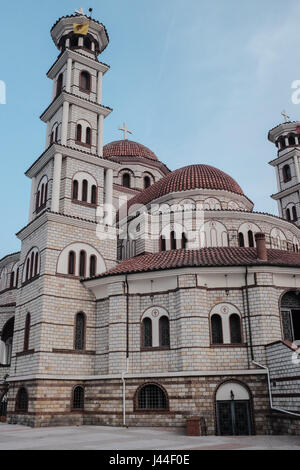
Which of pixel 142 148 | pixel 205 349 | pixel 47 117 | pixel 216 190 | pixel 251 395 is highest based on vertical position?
pixel 142 148

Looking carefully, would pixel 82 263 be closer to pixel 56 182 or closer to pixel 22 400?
pixel 56 182

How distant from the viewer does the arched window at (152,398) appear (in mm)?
19984

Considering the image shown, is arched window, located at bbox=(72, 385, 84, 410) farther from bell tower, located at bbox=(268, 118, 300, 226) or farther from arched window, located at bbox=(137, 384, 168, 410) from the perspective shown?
bell tower, located at bbox=(268, 118, 300, 226)

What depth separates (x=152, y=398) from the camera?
66.5ft

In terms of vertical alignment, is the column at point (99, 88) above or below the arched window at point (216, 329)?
above

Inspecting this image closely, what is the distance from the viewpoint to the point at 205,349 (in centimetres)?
2008

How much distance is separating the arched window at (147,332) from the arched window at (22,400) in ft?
21.9

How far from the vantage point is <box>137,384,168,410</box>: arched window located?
1998 centimetres

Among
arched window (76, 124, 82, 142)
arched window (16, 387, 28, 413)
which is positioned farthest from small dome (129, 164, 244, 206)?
arched window (16, 387, 28, 413)

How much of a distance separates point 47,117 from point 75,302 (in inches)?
527

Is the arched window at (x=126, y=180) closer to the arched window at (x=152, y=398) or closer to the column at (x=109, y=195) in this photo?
the column at (x=109, y=195)

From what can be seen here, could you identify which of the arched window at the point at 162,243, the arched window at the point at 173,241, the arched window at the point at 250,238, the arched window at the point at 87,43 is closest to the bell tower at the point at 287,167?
the arched window at the point at 250,238
